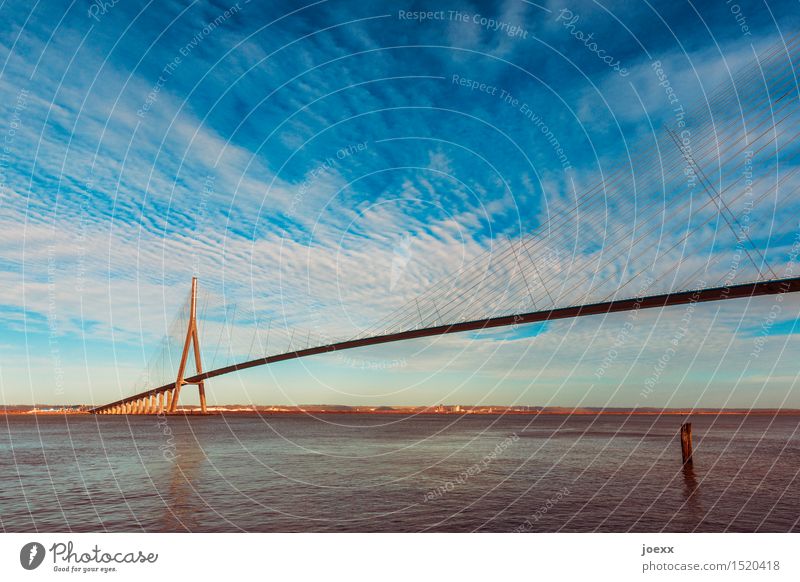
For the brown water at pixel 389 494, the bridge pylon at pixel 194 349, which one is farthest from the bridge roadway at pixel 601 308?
the bridge pylon at pixel 194 349

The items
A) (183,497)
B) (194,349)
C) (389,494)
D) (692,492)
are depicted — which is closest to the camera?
(183,497)

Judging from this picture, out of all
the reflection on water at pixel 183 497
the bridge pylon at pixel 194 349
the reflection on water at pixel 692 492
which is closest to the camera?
the reflection on water at pixel 183 497

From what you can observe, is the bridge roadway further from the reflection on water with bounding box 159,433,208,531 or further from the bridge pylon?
the bridge pylon

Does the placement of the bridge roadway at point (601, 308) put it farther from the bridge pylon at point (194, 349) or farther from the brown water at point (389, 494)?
the bridge pylon at point (194, 349)

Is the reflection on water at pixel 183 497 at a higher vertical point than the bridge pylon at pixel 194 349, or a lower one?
lower

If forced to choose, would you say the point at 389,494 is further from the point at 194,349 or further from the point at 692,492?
the point at 194,349

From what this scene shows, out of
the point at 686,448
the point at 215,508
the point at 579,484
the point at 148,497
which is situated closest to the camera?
the point at 215,508

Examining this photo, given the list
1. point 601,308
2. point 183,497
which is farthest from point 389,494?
point 601,308

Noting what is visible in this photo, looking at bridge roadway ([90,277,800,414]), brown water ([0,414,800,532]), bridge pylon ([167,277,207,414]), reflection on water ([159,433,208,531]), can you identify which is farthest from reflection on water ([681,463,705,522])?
bridge pylon ([167,277,207,414])
